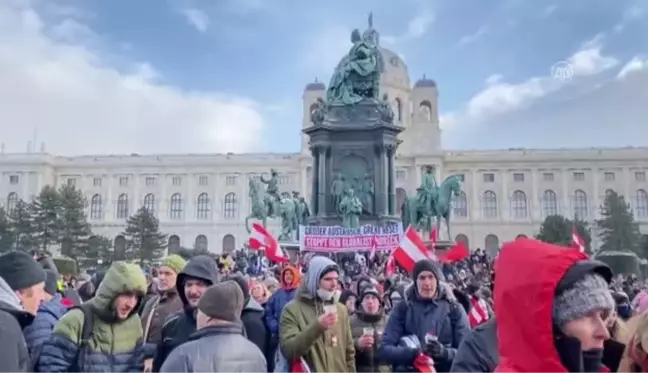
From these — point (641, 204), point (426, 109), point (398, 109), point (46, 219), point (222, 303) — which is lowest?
point (222, 303)

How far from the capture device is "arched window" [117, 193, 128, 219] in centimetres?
7675

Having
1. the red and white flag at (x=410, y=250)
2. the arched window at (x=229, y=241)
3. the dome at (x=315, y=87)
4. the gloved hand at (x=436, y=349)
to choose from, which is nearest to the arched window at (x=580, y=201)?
the dome at (x=315, y=87)

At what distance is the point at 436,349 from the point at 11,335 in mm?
2436

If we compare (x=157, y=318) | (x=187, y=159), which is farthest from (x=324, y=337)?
(x=187, y=159)

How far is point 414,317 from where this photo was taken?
14.0ft

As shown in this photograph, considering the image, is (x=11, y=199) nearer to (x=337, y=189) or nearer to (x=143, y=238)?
(x=143, y=238)

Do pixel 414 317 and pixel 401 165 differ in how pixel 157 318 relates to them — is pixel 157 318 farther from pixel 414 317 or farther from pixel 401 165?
pixel 401 165

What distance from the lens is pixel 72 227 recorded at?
176ft

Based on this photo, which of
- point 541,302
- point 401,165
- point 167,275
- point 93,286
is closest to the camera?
point 541,302

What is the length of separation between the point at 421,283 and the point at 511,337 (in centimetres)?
246

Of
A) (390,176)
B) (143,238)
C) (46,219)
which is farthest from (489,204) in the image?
(390,176)

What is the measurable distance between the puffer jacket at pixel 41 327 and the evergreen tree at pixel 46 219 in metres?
53.3

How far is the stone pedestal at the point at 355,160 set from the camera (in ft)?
75.3

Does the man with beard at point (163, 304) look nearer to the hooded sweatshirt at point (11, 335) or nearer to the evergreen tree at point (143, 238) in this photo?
the hooded sweatshirt at point (11, 335)
